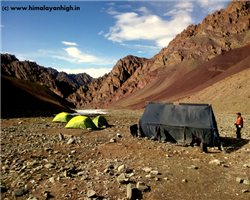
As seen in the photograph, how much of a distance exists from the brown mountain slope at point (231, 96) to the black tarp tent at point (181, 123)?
29.1m

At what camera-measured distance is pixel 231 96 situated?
45250 mm

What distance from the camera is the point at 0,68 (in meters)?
174

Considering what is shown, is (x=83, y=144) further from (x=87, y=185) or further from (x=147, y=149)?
(x=87, y=185)

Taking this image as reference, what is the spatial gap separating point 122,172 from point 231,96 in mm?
47081

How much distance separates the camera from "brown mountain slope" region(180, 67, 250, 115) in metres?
39.2

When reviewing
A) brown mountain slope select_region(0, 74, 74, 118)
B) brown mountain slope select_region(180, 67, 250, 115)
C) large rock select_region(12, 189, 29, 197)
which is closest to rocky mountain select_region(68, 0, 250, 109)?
brown mountain slope select_region(180, 67, 250, 115)

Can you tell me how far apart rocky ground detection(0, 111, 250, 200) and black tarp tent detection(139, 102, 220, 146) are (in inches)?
34.9

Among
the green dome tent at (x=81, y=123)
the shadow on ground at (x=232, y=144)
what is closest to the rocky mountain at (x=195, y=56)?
the green dome tent at (x=81, y=123)

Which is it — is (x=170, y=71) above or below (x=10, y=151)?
above

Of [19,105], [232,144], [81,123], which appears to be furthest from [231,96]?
[19,105]

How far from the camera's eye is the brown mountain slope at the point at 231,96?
129 ft

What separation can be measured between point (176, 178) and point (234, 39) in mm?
128323

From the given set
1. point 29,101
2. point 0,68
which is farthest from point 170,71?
point 0,68

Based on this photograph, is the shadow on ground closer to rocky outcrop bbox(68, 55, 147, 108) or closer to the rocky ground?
the rocky ground
